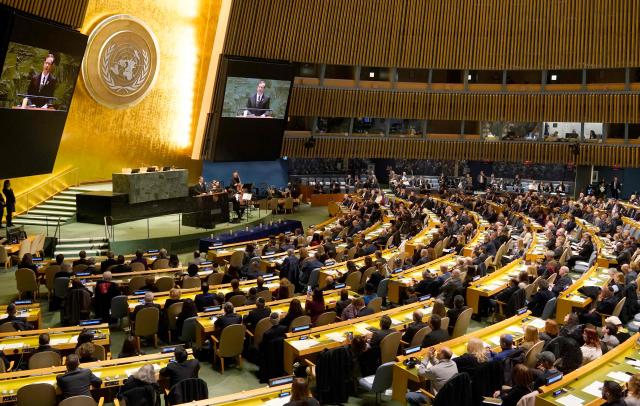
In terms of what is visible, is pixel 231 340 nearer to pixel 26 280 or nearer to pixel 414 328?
pixel 414 328

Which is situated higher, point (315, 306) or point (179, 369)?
point (315, 306)

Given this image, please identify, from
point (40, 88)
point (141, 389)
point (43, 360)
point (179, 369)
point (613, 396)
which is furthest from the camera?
point (40, 88)

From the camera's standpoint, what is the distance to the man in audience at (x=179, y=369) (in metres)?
6.91

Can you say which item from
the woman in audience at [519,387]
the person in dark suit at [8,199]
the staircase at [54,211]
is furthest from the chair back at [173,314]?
the staircase at [54,211]

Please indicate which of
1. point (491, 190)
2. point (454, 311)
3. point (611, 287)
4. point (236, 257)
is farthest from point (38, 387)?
point (491, 190)

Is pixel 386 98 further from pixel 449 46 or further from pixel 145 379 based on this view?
pixel 145 379

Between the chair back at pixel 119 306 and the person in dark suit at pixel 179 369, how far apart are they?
3601 mm

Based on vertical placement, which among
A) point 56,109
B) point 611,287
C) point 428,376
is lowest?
point 428,376

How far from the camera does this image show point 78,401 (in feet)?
19.7

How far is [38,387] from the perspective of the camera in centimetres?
634

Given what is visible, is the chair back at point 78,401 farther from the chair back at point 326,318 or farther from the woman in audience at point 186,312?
the chair back at point 326,318

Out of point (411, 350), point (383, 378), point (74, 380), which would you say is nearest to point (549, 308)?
point (411, 350)

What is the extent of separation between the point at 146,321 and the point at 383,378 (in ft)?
13.3

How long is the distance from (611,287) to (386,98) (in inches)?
796
